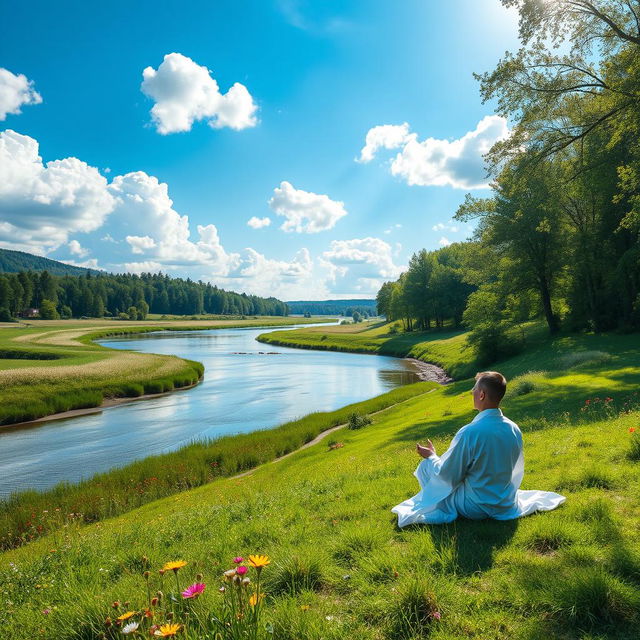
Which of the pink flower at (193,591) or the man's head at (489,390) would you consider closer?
the pink flower at (193,591)

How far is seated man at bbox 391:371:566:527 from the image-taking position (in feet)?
17.4

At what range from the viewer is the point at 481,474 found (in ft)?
17.8

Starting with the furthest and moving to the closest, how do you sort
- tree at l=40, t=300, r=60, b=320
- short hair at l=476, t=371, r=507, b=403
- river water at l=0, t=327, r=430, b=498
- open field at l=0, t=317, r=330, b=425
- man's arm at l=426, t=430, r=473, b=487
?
tree at l=40, t=300, r=60, b=320, open field at l=0, t=317, r=330, b=425, river water at l=0, t=327, r=430, b=498, man's arm at l=426, t=430, r=473, b=487, short hair at l=476, t=371, r=507, b=403

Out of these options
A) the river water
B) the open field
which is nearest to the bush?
the river water

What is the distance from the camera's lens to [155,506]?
13.7 metres

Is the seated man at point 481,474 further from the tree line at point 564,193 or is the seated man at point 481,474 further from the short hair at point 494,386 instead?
the tree line at point 564,193

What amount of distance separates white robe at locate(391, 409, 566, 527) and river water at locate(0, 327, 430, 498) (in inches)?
724

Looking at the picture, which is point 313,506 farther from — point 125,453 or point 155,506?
point 125,453

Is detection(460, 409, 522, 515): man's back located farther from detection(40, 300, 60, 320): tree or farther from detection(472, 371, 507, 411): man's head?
detection(40, 300, 60, 320): tree

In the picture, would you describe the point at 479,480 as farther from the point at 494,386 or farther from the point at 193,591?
the point at 193,591

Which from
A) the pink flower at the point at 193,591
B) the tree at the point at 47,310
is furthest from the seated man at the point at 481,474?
the tree at the point at 47,310

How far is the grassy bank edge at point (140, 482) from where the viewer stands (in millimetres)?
13102

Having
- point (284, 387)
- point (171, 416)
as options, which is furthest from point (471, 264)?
point (171, 416)

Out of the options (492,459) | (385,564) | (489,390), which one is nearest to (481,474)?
(492,459)
